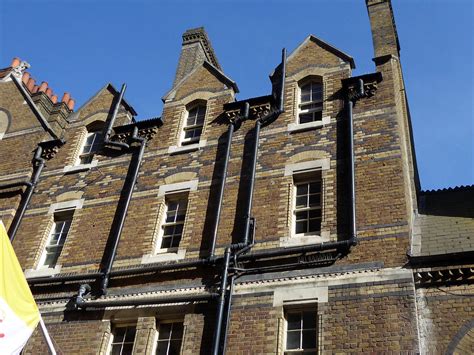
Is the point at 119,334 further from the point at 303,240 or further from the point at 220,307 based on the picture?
the point at 303,240

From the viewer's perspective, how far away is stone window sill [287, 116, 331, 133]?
47.4 feet

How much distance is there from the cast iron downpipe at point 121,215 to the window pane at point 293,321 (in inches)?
189

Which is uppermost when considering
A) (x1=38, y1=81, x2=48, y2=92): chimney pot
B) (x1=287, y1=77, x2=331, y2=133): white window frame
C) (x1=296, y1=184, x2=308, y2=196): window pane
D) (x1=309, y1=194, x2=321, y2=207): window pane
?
(x1=38, y1=81, x2=48, y2=92): chimney pot

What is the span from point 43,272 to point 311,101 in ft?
29.8

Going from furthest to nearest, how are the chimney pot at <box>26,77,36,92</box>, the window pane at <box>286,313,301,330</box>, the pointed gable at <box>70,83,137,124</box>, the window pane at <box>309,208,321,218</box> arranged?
the chimney pot at <box>26,77,36,92</box> < the pointed gable at <box>70,83,137,124</box> < the window pane at <box>309,208,321,218</box> < the window pane at <box>286,313,301,330</box>

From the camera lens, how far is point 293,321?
11195 mm

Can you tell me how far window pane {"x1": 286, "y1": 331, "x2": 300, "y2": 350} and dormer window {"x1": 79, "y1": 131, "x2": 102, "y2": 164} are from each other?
31.4ft

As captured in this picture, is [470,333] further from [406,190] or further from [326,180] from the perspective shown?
[326,180]

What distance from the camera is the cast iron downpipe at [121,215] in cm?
1327

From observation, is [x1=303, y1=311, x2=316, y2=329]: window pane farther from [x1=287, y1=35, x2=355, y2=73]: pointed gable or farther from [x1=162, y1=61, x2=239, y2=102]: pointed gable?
[x1=162, y1=61, x2=239, y2=102]: pointed gable

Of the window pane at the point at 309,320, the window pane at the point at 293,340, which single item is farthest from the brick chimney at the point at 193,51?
the window pane at the point at 293,340

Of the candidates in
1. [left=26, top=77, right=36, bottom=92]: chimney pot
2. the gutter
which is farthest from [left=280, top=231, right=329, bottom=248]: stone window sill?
[left=26, top=77, right=36, bottom=92]: chimney pot

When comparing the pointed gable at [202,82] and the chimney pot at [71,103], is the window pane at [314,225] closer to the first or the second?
the pointed gable at [202,82]

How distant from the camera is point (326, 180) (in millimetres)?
13070
